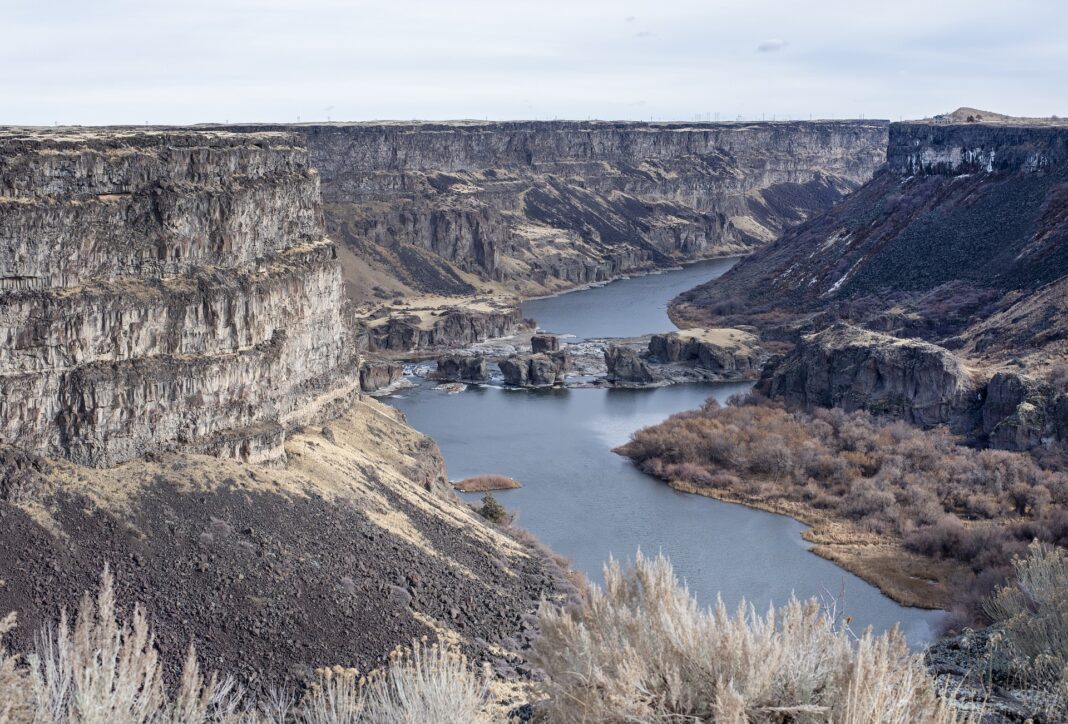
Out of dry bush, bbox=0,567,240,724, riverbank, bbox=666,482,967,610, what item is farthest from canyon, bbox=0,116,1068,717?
dry bush, bbox=0,567,240,724

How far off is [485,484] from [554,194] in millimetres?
98057

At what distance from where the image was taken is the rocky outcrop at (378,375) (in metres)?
78.6

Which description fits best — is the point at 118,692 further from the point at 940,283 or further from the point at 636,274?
the point at 636,274

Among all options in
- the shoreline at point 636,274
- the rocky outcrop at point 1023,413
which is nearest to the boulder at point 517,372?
the rocky outcrop at point 1023,413

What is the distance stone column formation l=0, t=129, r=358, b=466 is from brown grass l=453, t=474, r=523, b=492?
45.9ft

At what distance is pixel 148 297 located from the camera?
1368 inches

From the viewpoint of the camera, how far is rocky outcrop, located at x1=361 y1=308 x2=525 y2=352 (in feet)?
309

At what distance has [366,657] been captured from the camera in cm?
3014

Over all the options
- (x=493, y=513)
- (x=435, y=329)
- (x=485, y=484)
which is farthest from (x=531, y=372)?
(x=493, y=513)

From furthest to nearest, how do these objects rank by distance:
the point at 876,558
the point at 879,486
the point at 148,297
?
the point at 879,486 < the point at 876,558 < the point at 148,297

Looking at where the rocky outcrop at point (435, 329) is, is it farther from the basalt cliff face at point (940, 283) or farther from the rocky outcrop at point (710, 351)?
the basalt cliff face at point (940, 283)

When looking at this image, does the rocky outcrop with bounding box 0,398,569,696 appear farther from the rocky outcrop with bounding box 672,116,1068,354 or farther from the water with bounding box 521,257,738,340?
the water with bounding box 521,257,738,340

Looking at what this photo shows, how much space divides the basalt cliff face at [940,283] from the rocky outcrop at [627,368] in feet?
34.1

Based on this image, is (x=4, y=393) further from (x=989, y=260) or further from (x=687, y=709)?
(x=989, y=260)
